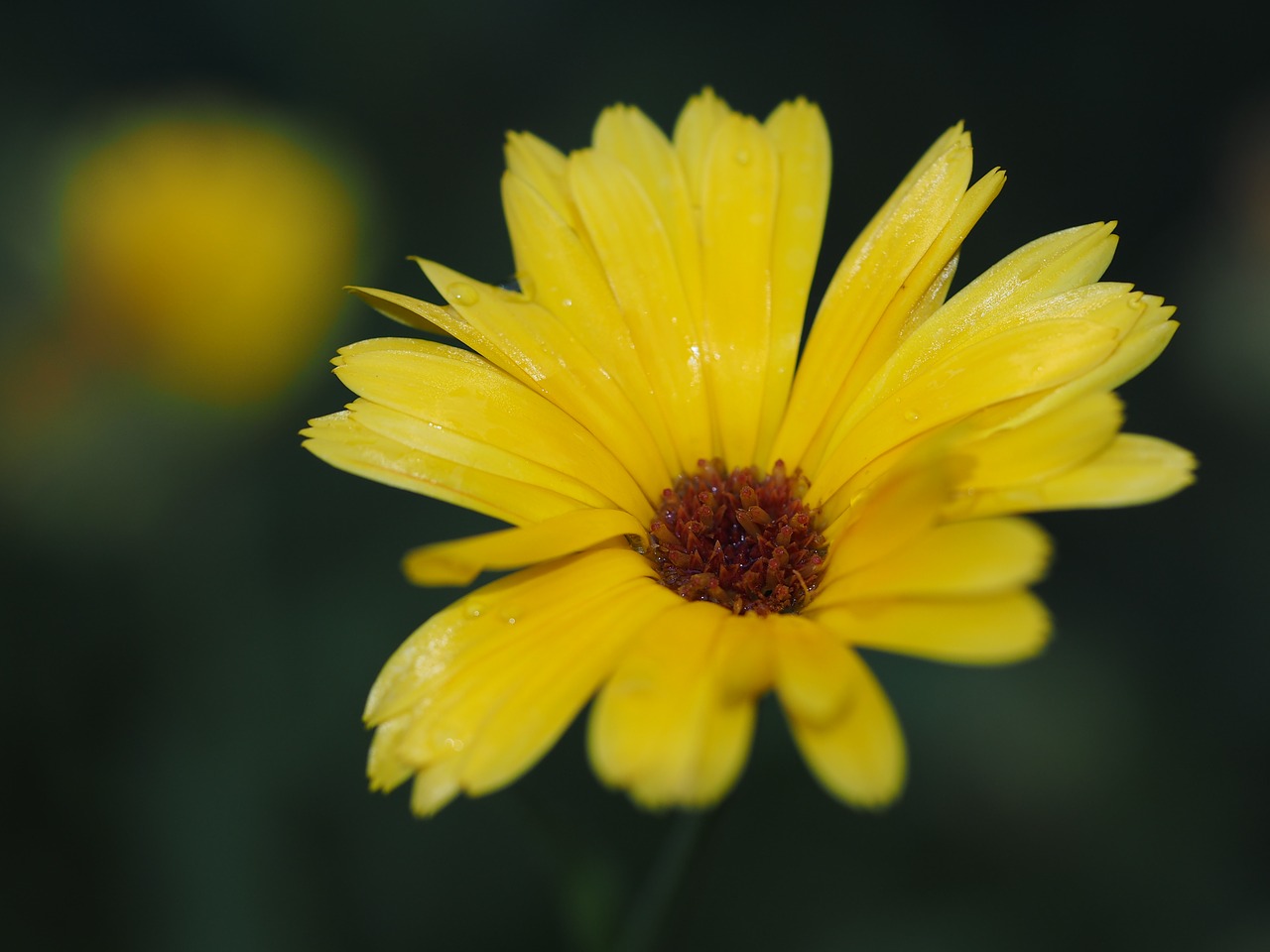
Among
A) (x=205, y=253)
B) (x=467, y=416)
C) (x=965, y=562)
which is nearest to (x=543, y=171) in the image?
(x=467, y=416)

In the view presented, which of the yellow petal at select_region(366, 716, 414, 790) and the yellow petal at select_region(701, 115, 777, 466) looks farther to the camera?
the yellow petal at select_region(701, 115, 777, 466)

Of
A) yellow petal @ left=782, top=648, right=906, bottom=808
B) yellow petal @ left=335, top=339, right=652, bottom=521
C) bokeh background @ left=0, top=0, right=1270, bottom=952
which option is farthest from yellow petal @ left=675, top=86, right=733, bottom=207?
bokeh background @ left=0, top=0, right=1270, bottom=952

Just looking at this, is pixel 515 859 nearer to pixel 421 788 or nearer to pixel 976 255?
pixel 421 788

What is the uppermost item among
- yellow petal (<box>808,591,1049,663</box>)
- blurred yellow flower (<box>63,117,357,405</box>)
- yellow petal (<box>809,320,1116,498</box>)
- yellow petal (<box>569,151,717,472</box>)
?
blurred yellow flower (<box>63,117,357,405</box>)

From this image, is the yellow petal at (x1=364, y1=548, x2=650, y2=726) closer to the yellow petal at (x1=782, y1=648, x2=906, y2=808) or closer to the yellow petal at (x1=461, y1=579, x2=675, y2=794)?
the yellow petal at (x1=461, y1=579, x2=675, y2=794)

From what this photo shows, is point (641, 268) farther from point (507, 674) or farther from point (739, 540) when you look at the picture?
point (507, 674)

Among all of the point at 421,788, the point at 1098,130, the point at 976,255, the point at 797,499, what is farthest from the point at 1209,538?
the point at 421,788
